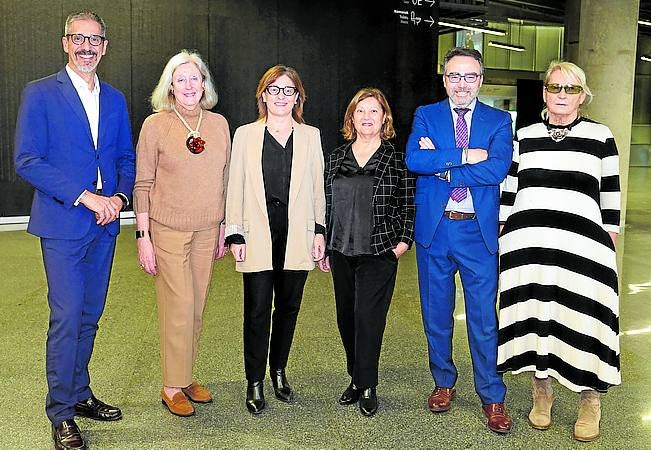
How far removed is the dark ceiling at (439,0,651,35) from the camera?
1539cm

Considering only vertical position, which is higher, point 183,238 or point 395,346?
point 183,238

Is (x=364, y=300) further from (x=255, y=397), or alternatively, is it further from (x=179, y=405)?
(x=179, y=405)

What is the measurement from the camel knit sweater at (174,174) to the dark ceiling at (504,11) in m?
12.9

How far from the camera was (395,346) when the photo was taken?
14.5ft

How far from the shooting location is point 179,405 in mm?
3275

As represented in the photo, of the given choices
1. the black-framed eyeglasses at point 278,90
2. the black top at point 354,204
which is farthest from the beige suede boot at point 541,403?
the black-framed eyeglasses at point 278,90

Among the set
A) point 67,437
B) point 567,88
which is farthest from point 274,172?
point 67,437

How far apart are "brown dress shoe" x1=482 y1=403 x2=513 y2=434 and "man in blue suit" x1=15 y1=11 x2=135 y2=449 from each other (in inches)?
69.4

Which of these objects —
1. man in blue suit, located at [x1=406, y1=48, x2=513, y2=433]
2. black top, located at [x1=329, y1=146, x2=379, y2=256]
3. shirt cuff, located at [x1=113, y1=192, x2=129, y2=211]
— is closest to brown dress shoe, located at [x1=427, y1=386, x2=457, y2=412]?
man in blue suit, located at [x1=406, y1=48, x2=513, y2=433]

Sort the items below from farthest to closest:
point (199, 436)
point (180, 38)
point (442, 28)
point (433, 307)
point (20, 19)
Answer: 1. point (442, 28)
2. point (180, 38)
3. point (20, 19)
4. point (433, 307)
5. point (199, 436)

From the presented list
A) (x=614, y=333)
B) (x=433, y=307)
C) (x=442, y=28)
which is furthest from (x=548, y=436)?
(x=442, y=28)

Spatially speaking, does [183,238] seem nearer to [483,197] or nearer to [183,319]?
[183,319]

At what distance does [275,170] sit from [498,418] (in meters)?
1.49

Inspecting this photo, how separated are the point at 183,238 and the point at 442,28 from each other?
16.5 m
